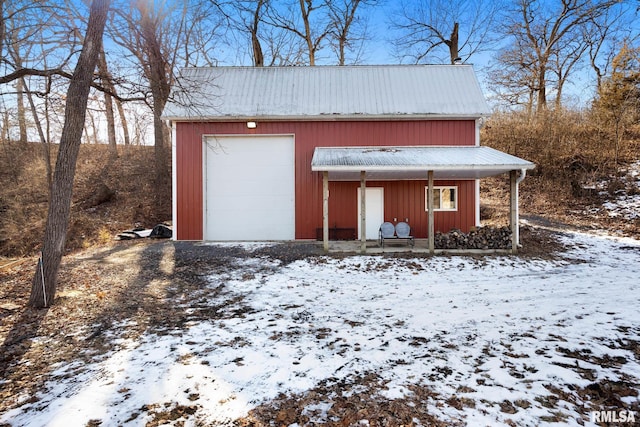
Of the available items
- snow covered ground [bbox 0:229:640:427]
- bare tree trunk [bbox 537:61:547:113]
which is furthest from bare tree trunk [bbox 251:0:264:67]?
bare tree trunk [bbox 537:61:547:113]

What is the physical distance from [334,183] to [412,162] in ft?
9.98

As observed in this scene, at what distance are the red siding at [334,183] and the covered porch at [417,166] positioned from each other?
0.39m

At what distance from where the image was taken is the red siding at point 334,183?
35.8 ft

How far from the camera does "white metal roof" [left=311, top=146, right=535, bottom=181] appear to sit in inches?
332

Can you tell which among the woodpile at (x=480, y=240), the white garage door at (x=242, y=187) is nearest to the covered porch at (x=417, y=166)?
the woodpile at (x=480, y=240)

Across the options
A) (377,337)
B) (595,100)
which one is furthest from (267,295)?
(595,100)

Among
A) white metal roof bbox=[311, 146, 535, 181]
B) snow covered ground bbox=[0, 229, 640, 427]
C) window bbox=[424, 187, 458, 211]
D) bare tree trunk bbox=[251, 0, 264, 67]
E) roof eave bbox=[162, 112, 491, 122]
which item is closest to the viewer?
snow covered ground bbox=[0, 229, 640, 427]

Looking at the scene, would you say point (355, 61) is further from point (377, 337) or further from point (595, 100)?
point (377, 337)

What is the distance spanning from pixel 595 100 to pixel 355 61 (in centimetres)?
1305

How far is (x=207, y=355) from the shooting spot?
137 inches

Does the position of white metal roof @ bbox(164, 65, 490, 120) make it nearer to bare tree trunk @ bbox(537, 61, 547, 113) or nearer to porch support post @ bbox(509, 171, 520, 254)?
porch support post @ bbox(509, 171, 520, 254)

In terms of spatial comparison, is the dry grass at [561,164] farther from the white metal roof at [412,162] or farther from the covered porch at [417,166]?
the white metal roof at [412,162]

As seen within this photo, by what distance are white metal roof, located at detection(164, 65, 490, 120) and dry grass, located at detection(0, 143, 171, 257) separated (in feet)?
19.3

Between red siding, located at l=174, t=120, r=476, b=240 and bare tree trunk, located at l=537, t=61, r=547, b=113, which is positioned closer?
red siding, located at l=174, t=120, r=476, b=240
